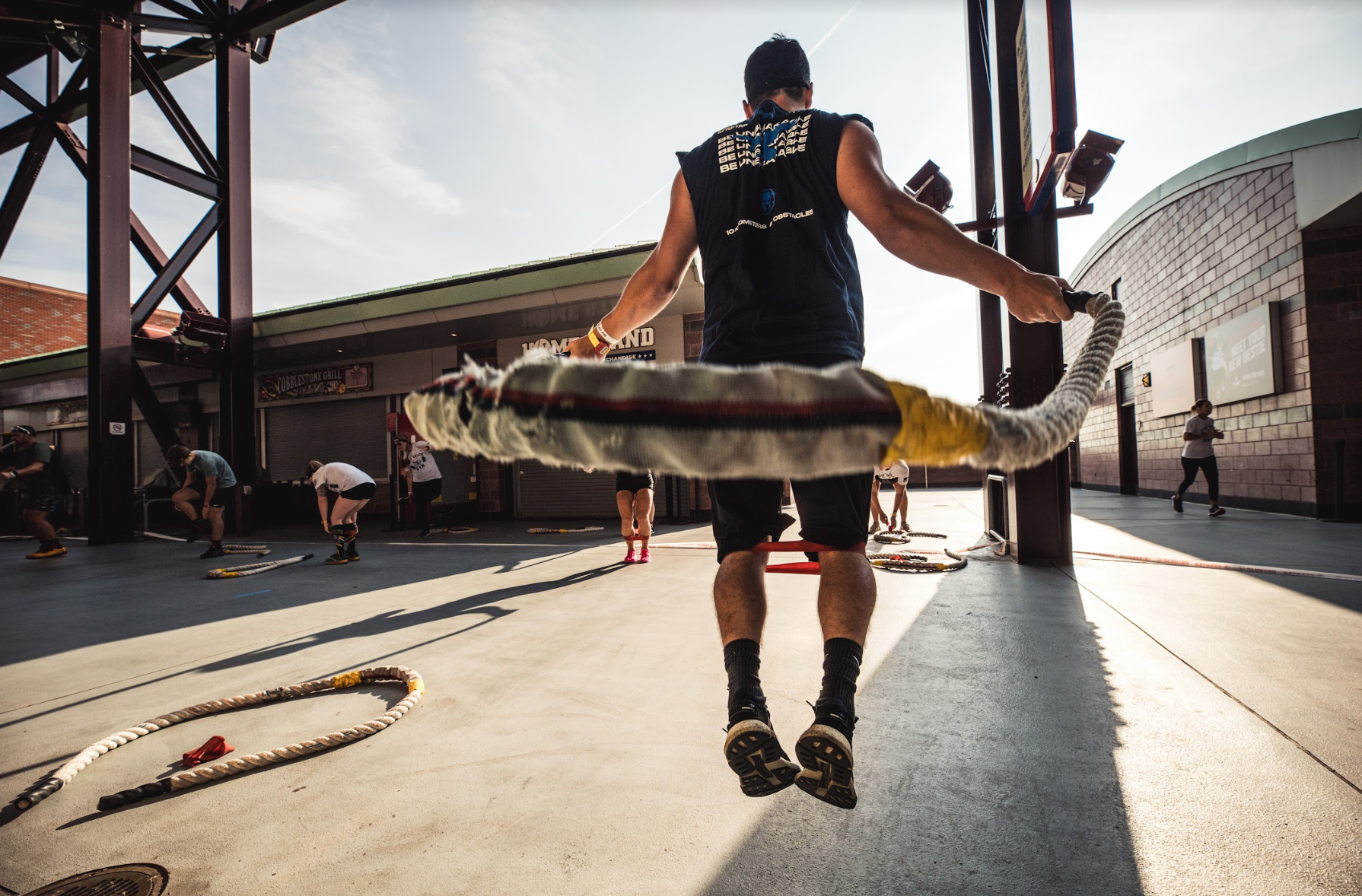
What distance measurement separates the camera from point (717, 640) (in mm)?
3115

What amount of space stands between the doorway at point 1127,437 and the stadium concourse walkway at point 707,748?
12.5 m

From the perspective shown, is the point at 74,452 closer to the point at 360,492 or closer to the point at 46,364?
the point at 46,364

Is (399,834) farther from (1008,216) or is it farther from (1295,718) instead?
(1008,216)

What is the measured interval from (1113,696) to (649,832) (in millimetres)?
1879

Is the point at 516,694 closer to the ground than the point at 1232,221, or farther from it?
closer to the ground

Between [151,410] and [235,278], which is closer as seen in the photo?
[151,410]

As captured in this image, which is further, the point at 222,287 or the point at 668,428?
the point at 222,287

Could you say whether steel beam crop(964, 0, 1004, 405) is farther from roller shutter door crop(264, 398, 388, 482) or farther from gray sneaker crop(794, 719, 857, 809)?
roller shutter door crop(264, 398, 388, 482)

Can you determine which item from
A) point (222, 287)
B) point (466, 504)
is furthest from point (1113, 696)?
point (222, 287)

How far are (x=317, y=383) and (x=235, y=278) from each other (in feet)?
12.8

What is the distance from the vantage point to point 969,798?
162cm

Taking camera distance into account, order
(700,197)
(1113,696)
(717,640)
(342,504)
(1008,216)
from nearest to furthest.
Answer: (700,197)
(1113,696)
(717,640)
(1008,216)
(342,504)

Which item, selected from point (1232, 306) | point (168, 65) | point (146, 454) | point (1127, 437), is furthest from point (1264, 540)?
point (146, 454)

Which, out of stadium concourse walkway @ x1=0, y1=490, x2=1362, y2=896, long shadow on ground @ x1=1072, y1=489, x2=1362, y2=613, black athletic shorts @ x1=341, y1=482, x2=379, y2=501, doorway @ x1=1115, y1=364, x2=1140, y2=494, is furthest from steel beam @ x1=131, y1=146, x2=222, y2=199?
doorway @ x1=1115, y1=364, x2=1140, y2=494
